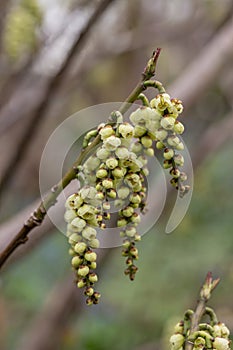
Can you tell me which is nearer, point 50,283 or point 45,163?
point 45,163

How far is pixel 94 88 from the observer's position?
3805 millimetres

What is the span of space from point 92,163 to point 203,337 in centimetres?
24

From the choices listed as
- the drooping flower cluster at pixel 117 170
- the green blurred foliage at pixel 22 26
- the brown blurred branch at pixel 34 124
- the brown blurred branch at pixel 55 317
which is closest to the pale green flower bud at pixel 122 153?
the drooping flower cluster at pixel 117 170

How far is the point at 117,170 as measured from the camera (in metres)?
0.73

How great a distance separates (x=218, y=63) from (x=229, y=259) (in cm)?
104

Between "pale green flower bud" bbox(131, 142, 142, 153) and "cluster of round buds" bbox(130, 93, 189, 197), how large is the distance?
17mm

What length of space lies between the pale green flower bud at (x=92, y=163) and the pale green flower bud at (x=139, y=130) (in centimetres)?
5

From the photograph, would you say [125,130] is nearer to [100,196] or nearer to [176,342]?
[100,196]

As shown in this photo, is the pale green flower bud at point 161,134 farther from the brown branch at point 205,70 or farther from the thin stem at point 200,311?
the brown branch at point 205,70

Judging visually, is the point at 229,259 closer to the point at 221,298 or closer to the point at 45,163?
the point at 221,298

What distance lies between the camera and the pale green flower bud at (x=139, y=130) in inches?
29.7

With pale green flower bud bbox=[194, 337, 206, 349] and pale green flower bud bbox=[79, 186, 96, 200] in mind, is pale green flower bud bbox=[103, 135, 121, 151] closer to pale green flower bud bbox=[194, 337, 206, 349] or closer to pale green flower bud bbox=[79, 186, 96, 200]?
pale green flower bud bbox=[79, 186, 96, 200]

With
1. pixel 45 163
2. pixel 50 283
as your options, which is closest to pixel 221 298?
pixel 50 283

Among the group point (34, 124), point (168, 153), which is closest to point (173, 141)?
point (168, 153)
